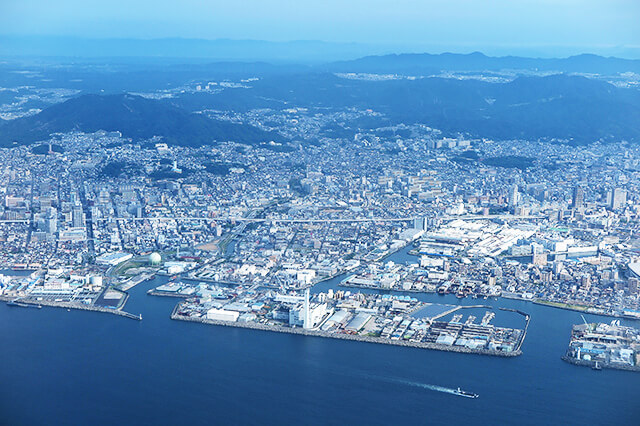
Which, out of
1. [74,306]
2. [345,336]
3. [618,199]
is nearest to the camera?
[345,336]

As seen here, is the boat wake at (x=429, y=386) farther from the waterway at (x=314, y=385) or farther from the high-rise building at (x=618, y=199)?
the high-rise building at (x=618, y=199)

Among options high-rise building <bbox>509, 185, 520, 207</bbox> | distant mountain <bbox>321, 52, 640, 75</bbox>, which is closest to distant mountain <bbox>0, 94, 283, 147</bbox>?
high-rise building <bbox>509, 185, 520, 207</bbox>

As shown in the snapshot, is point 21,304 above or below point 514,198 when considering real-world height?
below

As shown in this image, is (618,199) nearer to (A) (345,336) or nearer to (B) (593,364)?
(B) (593,364)

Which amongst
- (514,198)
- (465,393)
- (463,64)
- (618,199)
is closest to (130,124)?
(514,198)

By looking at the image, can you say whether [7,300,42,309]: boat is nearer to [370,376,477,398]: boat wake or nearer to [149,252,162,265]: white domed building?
[149,252,162,265]: white domed building

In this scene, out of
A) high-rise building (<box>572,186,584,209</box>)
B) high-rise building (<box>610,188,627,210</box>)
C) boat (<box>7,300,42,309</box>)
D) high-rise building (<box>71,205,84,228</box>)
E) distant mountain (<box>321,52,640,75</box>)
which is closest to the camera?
boat (<box>7,300,42,309</box>)

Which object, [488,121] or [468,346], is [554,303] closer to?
[468,346]
